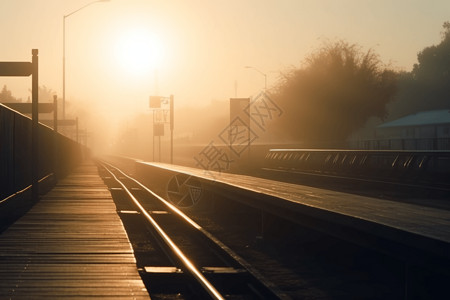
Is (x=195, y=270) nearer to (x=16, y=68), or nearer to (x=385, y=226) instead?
(x=385, y=226)

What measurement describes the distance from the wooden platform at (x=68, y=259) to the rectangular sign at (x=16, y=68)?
346 cm

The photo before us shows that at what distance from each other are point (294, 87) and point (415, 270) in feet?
224

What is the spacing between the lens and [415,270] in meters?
6.99

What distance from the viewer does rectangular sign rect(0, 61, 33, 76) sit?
666 inches

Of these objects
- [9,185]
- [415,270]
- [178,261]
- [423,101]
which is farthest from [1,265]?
[423,101]

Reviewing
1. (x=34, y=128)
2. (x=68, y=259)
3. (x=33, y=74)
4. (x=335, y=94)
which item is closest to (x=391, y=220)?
(x=68, y=259)

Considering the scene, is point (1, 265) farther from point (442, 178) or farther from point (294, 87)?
point (294, 87)

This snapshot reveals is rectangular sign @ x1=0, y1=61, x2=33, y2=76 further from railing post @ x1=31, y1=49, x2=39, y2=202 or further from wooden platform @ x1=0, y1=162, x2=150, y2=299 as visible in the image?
wooden platform @ x1=0, y1=162, x2=150, y2=299

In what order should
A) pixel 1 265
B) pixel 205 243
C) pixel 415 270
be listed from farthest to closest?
pixel 205 243
pixel 1 265
pixel 415 270

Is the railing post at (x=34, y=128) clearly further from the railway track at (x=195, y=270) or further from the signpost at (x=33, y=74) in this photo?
the railway track at (x=195, y=270)

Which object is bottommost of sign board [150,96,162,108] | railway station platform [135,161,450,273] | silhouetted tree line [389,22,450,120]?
railway station platform [135,161,450,273]

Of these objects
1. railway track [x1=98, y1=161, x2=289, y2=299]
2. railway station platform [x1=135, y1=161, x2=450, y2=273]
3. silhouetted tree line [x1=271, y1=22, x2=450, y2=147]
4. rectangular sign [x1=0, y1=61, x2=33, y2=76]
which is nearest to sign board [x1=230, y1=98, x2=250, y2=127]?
silhouetted tree line [x1=271, y1=22, x2=450, y2=147]

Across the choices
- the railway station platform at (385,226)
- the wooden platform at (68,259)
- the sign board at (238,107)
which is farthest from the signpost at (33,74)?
the sign board at (238,107)

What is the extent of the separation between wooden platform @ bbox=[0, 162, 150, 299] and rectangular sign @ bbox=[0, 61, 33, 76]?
11.3 feet
